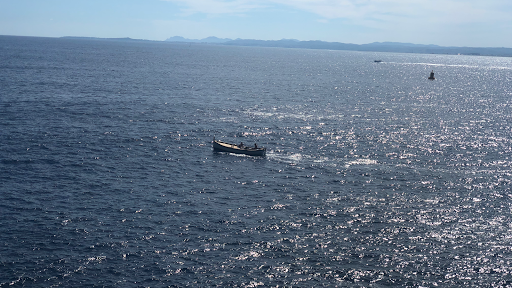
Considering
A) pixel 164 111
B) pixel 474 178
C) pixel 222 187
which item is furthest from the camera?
pixel 164 111

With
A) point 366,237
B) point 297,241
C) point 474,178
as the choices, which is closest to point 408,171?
point 474,178

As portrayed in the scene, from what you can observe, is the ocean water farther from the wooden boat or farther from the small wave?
the wooden boat

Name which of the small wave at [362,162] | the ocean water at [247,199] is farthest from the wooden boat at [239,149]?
the small wave at [362,162]

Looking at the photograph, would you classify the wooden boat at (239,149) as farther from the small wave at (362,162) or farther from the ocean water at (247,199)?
the small wave at (362,162)

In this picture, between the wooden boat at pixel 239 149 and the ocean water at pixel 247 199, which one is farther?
the wooden boat at pixel 239 149

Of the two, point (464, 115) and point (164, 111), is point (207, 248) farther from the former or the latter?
point (464, 115)

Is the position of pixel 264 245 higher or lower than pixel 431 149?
lower
